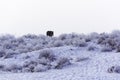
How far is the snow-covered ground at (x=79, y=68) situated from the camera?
15.8 meters

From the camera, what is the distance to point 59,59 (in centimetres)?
1958

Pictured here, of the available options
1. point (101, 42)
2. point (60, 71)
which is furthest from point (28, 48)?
point (60, 71)

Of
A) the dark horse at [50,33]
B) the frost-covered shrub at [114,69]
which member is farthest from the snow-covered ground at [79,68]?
the dark horse at [50,33]

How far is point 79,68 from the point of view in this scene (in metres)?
18.0

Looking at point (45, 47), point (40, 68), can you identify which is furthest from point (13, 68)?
point (45, 47)

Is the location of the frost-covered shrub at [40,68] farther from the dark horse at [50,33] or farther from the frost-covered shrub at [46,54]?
the dark horse at [50,33]

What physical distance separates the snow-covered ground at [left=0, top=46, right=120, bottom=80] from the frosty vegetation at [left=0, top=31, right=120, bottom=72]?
51 centimetres

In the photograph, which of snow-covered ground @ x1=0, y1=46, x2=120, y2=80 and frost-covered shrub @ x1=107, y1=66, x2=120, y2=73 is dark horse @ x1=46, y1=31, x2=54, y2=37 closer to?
snow-covered ground @ x1=0, y1=46, x2=120, y2=80

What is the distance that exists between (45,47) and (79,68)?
25.7 ft

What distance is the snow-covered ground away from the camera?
15.8 m

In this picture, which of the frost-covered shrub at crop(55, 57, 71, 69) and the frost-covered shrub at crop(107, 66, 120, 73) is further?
the frost-covered shrub at crop(55, 57, 71, 69)

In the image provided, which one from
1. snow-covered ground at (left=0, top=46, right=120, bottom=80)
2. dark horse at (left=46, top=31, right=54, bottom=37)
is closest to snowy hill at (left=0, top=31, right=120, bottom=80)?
snow-covered ground at (left=0, top=46, right=120, bottom=80)

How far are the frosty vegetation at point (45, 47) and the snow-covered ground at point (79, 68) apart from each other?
20.2 inches

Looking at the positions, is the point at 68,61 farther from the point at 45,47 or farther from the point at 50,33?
the point at 50,33
